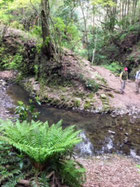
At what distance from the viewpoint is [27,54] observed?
1203 cm

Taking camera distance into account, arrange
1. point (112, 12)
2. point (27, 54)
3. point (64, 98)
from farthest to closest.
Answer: point (112, 12) < point (27, 54) < point (64, 98)

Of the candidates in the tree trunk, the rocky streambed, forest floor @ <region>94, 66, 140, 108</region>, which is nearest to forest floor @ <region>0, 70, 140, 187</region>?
the rocky streambed

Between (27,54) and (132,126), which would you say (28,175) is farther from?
(27,54)

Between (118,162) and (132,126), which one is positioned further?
(132,126)

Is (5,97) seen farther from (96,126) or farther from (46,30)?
(96,126)

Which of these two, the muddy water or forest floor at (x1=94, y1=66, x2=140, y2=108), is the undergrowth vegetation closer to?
the muddy water

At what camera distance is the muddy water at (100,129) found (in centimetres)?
573

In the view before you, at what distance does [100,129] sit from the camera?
707cm

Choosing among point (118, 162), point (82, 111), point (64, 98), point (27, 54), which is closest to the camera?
point (118, 162)

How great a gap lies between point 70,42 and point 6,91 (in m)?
6.38

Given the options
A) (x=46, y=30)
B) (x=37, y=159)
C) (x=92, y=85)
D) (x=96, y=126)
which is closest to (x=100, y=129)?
(x=96, y=126)

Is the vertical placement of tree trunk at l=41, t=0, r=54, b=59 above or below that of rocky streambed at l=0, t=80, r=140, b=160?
above

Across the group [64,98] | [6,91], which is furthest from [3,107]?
[64,98]

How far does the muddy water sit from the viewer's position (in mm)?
5731
